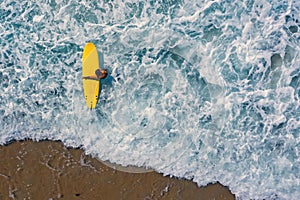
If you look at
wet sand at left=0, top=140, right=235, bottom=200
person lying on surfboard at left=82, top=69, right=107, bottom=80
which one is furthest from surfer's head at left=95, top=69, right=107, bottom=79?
wet sand at left=0, top=140, right=235, bottom=200

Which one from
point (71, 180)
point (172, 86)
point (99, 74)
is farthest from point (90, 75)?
point (71, 180)

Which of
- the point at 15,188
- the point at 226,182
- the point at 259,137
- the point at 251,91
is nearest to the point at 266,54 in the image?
the point at 251,91

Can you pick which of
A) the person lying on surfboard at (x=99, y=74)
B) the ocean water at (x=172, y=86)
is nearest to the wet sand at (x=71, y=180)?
the ocean water at (x=172, y=86)

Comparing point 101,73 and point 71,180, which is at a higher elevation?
point 101,73

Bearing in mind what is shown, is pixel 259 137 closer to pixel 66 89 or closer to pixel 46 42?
pixel 66 89

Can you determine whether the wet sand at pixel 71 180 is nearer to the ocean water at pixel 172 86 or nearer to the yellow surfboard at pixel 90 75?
the ocean water at pixel 172 86

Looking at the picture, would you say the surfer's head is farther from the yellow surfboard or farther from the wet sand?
the wet sand

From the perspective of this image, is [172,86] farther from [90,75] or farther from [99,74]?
[90,75]
